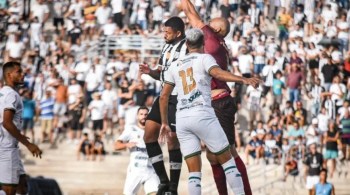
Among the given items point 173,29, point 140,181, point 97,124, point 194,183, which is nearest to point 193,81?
point 194,183

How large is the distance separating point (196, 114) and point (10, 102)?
7.04 feet

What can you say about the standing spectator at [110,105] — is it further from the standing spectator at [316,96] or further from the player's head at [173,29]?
the player's head at [173,29]

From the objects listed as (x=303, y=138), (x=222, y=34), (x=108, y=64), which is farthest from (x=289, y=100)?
(x=222, y=34)

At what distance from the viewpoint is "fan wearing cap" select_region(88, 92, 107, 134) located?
28.2 m

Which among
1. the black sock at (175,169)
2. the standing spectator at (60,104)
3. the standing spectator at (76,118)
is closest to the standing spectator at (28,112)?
the standing spectator at (60,104)

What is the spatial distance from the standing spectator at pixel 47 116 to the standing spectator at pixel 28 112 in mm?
266

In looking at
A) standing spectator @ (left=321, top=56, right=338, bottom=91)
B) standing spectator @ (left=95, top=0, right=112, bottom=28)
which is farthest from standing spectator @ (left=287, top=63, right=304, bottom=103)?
standing spectator @ (left=95, top=0, right=112, bottom=28)

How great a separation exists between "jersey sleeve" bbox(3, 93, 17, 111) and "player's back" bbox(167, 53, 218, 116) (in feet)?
6.16

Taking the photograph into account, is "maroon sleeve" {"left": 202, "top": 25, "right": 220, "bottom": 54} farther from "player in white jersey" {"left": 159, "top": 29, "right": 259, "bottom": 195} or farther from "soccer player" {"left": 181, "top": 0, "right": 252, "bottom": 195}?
"player in white jersey" {"left": 159, "top": 29, "right": 259, "bottom": 195}

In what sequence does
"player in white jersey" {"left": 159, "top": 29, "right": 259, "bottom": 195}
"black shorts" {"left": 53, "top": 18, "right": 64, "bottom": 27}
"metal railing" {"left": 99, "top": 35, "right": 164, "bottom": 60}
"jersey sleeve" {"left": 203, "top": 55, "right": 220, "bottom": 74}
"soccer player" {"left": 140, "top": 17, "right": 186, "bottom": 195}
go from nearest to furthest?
"jersey sleeve" {"left": 203, "top": 55, "right": 220, "bottom": 74}, "player in white jersey" {"left": 159, "top": 29, "right": 259, "bottom": 195}, "soccer player" {"left": 140, "top": 17, "right": 186, "bottom": 195}, "metal railing" {"left": 99, "top": 35, "right": 164, "bottom": 60}, "black shorts" {"left": 53, "top": 18, "right": 64, "bottom": 27}

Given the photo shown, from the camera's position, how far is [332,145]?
26.6 metres

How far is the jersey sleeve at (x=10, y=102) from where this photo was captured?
43.5ft

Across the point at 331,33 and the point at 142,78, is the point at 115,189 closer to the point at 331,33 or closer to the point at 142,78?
the point at 142,78

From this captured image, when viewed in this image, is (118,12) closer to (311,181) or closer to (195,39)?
(311,181)
